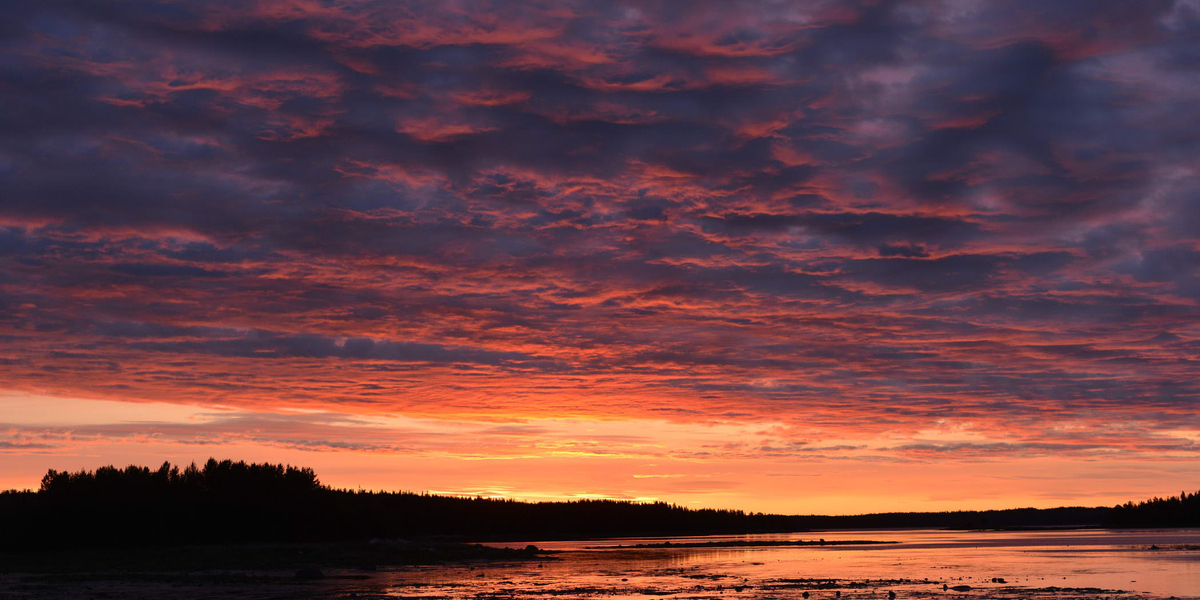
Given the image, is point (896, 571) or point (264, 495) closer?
point (896, 571)

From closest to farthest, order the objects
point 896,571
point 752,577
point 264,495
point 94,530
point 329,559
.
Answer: point 752,577
point 896,571
point 329,559
point 94,530
point 264,495

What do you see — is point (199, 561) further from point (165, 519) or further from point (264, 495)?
point (264, 495)

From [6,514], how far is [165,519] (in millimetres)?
16682

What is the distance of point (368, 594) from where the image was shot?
46.2m

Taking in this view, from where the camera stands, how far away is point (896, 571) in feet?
220

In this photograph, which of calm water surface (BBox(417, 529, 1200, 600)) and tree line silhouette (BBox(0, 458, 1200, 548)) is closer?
calm water surface (BBox(417, 529, 1200, 600))

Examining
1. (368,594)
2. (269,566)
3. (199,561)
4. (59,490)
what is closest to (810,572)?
(368,594)

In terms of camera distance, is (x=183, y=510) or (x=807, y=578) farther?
(x=183, y=510)

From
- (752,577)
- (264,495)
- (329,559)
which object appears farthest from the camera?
(264,495)

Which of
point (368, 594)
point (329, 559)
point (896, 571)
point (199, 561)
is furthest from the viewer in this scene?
point (329, 559)

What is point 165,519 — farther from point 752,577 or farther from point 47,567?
point 752,577

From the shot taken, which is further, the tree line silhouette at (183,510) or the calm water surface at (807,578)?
the tree line silhouette at (183,510)

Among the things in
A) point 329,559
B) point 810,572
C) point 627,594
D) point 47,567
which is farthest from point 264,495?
point 627,594

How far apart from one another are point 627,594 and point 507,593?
5850 mm
